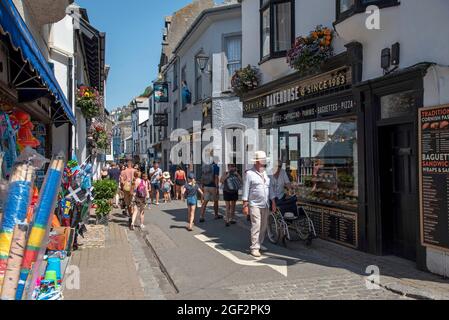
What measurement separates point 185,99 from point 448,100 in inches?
742

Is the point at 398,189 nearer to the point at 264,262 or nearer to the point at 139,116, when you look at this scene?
the point at 264,262

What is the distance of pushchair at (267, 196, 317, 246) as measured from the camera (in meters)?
8.53

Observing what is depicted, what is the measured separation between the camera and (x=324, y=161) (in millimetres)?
9656

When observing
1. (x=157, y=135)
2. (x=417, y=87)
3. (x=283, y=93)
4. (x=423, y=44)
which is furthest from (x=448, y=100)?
(x=157, y=135)

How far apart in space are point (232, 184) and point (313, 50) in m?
4.17

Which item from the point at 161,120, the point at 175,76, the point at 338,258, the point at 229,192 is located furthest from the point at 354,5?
the point at 161,120

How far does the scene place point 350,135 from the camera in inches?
337

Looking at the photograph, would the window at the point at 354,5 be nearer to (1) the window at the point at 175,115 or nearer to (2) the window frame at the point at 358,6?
(2) the window frame at the point at 358,6

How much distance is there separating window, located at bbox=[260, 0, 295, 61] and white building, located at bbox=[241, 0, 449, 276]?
2 cm

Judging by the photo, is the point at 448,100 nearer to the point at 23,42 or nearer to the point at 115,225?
the point at 23,42

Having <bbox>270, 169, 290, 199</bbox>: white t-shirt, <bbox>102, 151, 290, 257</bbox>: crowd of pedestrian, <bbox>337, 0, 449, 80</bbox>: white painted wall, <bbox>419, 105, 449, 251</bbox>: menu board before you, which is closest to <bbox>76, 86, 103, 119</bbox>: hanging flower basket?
<bbox>102, 151, 290, 257</bbox>: crowd of pedestrian

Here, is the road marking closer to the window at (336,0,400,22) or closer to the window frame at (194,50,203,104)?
the window at (336,0,400,22)

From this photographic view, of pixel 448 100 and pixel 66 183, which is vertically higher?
pixel 448 100

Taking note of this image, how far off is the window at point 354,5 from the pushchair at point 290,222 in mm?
3584
